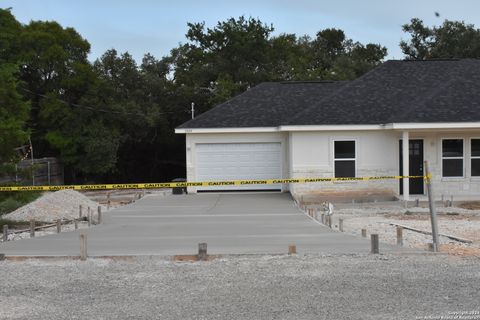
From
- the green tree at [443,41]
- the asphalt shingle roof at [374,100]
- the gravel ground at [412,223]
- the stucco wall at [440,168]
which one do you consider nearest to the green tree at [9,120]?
the gravel ground at [412,223]

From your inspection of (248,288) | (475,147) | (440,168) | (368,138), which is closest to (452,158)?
(440,168)

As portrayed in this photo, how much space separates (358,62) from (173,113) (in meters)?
15.8

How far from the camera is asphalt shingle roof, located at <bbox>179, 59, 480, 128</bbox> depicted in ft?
71.9

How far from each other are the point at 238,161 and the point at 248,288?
719 inches

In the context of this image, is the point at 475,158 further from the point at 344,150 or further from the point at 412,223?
the point at 412,223

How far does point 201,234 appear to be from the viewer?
13.5m

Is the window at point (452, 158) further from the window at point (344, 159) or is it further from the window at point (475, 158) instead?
the window at point (344, 159)

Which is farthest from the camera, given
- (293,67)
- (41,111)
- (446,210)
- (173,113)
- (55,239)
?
(293,67)

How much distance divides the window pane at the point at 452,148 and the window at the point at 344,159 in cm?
328

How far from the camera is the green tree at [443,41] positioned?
47.2m

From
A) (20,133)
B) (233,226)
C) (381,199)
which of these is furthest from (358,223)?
(20,133)

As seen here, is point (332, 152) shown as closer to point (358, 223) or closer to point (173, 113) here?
point (358, 223)

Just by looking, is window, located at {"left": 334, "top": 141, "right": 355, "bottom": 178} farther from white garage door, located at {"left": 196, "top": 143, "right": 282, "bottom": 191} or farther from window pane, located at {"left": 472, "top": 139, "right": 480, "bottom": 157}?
window pane, located at {"left": 472, "top": 139, "right": 480, "bottom": 157}

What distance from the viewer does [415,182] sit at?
74.6ft
